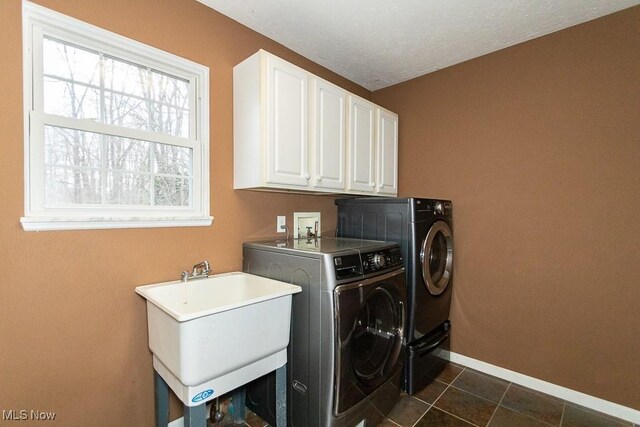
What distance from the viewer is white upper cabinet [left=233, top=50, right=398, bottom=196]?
169cm

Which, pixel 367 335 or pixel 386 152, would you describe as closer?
pixel 367 335

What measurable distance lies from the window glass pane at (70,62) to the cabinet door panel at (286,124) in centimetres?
86

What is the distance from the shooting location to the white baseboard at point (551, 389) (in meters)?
1.80

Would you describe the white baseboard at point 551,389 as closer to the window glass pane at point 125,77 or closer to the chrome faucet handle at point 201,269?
the chrome faucet handle at point 201,269

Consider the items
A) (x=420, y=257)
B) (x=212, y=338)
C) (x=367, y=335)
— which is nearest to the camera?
(x=212, y=338)

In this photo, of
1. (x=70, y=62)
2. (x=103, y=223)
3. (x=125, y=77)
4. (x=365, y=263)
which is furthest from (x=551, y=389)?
(x=70, y=62)

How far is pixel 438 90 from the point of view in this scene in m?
2.58

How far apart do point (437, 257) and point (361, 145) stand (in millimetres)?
1073

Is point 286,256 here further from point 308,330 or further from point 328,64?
point 328,64

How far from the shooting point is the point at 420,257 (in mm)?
2018

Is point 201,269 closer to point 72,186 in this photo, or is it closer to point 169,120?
point 72,186

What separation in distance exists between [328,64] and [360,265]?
182 centimetres

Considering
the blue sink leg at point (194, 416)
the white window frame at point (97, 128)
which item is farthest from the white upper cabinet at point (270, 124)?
the blue sink leg at point (194, 416)

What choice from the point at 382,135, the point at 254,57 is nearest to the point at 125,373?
the point at 254,57
